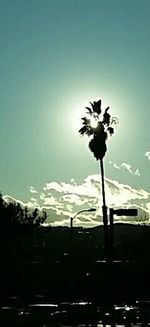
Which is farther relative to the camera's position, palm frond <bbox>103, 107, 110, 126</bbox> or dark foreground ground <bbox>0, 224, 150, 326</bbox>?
palm frond <bbox>103, 107, 110, 126</bbox>

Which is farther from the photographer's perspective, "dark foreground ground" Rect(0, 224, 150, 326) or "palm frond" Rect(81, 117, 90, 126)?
"palm frond" Rect(81, 117, 90, 126)

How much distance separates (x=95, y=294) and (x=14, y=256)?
52.1 feet

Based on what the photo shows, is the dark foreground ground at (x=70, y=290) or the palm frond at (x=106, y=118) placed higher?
the palm frond at (x=106, y=118)

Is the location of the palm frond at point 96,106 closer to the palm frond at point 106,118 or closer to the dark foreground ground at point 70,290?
the palm frond at point 106,118

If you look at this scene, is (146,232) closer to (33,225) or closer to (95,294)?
(33,225)

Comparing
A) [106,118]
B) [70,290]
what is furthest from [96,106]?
[70,290]

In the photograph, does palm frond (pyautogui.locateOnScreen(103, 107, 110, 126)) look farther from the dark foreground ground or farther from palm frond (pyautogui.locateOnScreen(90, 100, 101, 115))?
the dark foreground ground

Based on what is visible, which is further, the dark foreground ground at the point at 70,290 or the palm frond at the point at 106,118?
the palm frond at the point at 106,118

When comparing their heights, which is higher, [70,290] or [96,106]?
[96,106]

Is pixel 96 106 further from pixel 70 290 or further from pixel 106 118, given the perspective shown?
pixel 70 290

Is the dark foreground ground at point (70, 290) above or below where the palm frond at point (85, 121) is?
below

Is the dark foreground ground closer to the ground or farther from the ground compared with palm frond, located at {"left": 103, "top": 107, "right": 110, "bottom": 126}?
closer to the ground

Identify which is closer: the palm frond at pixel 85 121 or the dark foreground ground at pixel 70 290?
the dark foreground ground at pixel 70 290

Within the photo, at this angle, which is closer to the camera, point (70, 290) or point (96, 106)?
point (70, 290)
